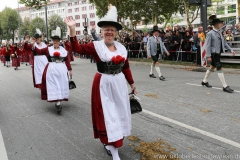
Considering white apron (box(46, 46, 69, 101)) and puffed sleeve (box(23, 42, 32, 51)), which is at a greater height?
puffed sleeve (box(23, 42, 32, 51))

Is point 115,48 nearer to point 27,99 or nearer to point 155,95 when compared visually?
point 155,95

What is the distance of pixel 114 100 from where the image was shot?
→ 3926 millimetres

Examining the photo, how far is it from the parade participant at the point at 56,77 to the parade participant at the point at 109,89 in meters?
2.91

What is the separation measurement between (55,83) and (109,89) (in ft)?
10.3

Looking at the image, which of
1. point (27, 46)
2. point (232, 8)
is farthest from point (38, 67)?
point (232, 8)

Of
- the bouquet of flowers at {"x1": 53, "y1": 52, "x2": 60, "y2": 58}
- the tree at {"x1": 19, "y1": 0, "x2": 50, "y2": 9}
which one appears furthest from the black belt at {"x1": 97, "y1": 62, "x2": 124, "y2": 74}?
the tree at {"x1": 19, "y1": 0, "x2": 50, "y2": 9}

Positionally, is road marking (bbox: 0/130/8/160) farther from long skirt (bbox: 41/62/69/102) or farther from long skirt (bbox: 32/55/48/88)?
long skirt (bbox: 32/55/48/88)

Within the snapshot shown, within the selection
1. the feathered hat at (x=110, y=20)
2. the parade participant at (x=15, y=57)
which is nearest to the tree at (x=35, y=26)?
the parade participant at (x=15, y=57)

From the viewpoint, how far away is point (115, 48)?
13.4ft

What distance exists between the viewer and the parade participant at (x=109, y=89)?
3781mm

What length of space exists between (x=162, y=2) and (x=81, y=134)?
120 ft

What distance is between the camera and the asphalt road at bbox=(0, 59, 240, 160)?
4.23 metres

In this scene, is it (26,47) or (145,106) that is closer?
(145,106)

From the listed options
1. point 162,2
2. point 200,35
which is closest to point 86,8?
point 162,2
